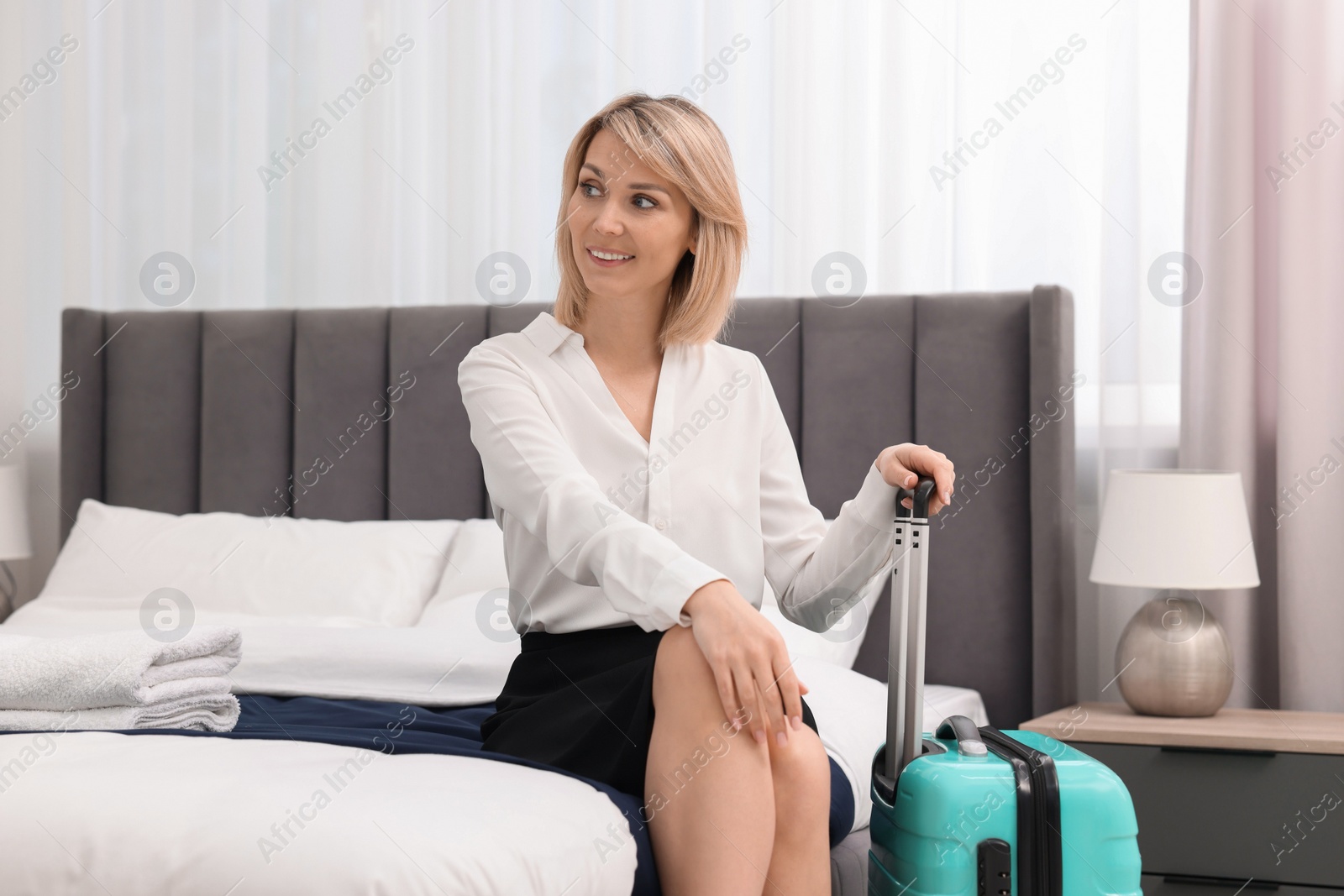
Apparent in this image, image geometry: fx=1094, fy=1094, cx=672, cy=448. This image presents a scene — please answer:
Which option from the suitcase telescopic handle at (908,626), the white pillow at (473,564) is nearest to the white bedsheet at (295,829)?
the suitcase telescopic handle at (908,626)

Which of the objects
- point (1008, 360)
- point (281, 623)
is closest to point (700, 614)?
point (281, 623)

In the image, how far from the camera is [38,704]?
4.55ft

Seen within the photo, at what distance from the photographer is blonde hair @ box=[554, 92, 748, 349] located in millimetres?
1433

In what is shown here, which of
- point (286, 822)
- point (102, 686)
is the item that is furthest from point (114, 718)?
point (286, 822)

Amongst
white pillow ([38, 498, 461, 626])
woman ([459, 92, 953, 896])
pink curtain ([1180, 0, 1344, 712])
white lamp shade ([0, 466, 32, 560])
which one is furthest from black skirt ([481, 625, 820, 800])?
white lamp shade ([0, 466, 32, 560])

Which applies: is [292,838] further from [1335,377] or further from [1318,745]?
[1335,377]

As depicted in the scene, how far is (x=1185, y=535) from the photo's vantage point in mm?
2047

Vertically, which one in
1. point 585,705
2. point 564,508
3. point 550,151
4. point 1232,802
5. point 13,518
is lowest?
point 1232,802

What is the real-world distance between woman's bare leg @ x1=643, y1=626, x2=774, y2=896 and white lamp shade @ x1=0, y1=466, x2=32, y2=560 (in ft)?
7.71

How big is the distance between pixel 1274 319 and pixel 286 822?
7.28 feet

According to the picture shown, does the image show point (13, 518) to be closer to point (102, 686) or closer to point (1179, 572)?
point (102, 686)

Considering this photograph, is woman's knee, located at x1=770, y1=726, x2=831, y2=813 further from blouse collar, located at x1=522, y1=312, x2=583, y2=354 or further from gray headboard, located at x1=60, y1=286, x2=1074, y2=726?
gray headboard, located at x1=60, y1=286, x2=1074, y2=726

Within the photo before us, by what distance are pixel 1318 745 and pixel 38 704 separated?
199 centimetres

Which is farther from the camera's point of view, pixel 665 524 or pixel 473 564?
pixel 473 564
